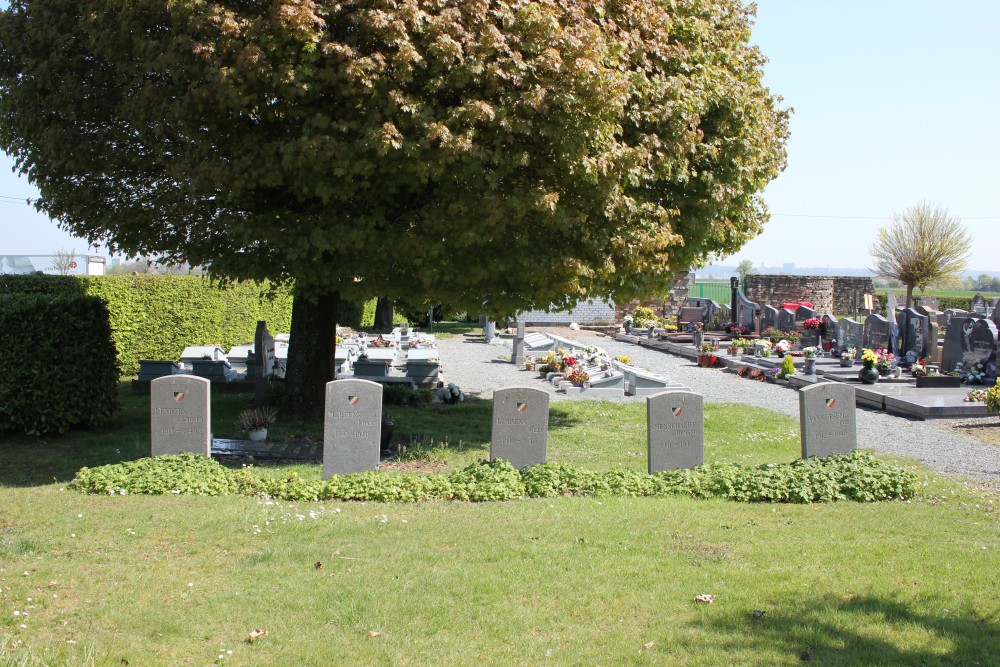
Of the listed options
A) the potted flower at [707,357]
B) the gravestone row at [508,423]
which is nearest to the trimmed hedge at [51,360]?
the gravestone row at [508,423]

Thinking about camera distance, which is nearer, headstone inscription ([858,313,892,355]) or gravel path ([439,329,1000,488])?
gravel path ([439,329,1000,488])

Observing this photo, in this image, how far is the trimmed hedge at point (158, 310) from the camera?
1862 cm

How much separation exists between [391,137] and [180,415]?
3.76 metres

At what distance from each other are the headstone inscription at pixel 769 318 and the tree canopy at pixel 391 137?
1771cm

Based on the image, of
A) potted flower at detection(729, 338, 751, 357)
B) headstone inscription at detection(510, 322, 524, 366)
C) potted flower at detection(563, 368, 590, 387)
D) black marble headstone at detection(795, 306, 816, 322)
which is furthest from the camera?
black marble headstone at detection(795, 306, 816, 322)

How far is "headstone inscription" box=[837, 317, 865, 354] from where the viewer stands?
23.2 m

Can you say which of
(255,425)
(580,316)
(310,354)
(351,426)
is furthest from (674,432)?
(580,316)

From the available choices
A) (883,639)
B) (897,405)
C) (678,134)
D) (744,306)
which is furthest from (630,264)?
(744,306)

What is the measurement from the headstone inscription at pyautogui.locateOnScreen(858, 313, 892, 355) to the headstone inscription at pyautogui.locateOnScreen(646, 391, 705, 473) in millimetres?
14649

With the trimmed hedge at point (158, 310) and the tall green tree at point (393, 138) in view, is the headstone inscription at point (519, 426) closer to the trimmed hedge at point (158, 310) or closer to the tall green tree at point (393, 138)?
the tall green tree at point (393, 138)

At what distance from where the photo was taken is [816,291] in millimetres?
38062

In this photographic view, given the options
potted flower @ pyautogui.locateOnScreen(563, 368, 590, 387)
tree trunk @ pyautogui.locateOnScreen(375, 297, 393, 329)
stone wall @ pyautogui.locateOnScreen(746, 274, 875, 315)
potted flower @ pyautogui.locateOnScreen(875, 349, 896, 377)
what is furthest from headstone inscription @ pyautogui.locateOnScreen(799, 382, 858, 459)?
stone wall @ pyautogui.locateOnScreen(746, 274, 875, 315)

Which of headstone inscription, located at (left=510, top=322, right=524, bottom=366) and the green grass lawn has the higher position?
headstone inscription, located at (left=510, top=322, right=524, bottom=366)

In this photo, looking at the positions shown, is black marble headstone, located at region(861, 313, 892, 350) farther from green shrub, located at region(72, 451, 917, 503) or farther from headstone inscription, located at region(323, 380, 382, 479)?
headstone inscription, located at region(323, 380, 382, 479)
